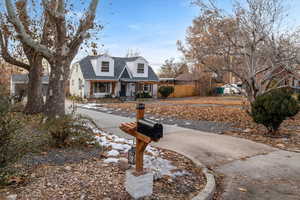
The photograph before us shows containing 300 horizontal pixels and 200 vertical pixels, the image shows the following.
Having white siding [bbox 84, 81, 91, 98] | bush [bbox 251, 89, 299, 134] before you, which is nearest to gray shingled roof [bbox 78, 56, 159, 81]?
white siding [bbox 84, 81, 91, 98]

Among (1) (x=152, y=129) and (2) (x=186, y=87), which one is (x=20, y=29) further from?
(2) (x=186, y=87)

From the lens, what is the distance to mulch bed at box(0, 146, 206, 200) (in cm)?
273

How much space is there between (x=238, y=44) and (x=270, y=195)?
273 inches

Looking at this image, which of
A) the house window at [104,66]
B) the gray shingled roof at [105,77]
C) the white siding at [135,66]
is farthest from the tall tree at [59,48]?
the white siding at [135,66]

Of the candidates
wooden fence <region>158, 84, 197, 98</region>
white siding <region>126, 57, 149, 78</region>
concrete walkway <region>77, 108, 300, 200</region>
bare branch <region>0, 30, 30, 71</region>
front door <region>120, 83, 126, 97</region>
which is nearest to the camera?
concrete walkway <region>77, 108, 300, 200</region>

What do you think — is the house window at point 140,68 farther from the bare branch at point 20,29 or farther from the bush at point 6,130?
the bush at point 6,130

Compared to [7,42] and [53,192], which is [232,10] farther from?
[7,42]

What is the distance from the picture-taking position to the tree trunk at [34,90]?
988 cm

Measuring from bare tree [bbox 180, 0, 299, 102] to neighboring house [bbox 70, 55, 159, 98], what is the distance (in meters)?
16.8

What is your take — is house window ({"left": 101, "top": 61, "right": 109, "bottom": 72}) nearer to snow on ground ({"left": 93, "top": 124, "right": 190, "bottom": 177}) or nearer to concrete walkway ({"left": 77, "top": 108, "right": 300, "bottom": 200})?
concrete walkway ({"left": 77, "top": 108, "right": 300, "bottom": 200})

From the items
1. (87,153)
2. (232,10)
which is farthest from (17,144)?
(232,10)

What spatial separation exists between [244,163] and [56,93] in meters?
6.34

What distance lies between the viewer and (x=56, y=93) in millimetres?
7617

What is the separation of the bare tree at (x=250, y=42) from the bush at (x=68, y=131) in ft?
20.7
